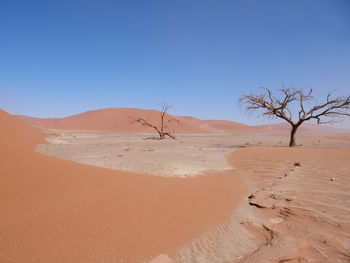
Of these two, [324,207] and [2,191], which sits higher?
[2,191]

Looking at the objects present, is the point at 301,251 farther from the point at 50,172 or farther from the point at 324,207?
the point at 50,172

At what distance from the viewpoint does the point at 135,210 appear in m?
2.53

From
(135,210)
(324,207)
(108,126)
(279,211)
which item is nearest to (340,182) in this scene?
(324,207)

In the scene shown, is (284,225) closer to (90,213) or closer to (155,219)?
(155,219)

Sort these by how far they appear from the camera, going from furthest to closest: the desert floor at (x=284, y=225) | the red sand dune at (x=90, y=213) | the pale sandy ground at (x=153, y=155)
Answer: the pale sandy ground at (x=153, y=155) < the desert floor at (x=284, y=225) < the red sand dune at (x=90, y=213)

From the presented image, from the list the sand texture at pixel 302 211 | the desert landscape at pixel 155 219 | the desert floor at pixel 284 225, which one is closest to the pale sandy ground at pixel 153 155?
the desert floor at pixel 284 225

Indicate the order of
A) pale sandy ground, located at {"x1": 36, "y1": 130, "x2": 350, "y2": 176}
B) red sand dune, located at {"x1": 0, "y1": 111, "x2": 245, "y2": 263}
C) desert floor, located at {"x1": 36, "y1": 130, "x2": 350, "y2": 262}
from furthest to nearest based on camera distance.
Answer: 1. pale sandy ground, located at {"x1": 36, "y1": 130, "x2": 350, "y2": 176}
2. desert floor, located at {"x1": 36, "y1": 130, "x2": 350, "y2": 262}
3. red sand dune, located at {"x1": 0, "y1": 111, "x2": 245, "y2": 263}

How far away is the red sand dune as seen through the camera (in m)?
1.73

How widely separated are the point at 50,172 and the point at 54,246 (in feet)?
5.25

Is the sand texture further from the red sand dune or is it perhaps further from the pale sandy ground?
the pale sandy ground

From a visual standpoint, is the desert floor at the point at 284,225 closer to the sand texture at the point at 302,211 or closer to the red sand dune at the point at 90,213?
the sand texture at the point at 302,211

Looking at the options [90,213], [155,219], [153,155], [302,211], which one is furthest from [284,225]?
[153,155]

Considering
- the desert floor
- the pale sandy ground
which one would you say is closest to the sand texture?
the desert floor

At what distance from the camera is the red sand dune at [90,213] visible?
1733 millimetres
